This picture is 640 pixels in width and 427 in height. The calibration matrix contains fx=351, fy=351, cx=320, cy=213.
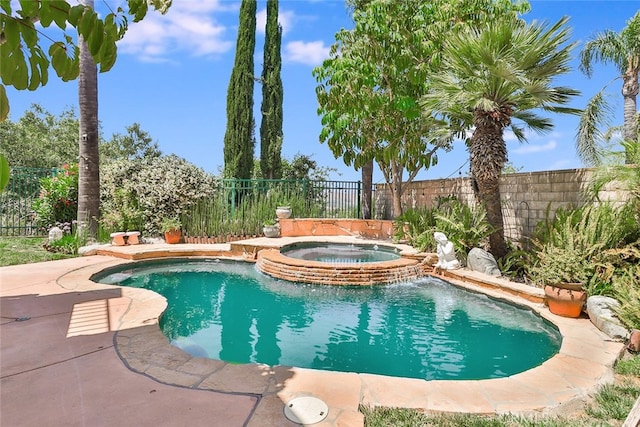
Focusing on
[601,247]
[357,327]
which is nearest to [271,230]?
[357,327]

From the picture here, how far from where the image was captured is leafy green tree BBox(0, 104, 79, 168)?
16.4m

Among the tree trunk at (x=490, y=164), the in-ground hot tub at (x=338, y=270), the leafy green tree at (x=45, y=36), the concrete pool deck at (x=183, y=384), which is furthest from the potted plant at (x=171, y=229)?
the leafy green tree at (x=45, y=36)

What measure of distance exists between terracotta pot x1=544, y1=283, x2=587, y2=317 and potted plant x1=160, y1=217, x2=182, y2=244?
868 cm

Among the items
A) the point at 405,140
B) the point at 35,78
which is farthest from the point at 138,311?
the point at 405,140

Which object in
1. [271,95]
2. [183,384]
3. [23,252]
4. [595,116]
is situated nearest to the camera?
[183,384]

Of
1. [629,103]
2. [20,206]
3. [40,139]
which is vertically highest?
[629,103]

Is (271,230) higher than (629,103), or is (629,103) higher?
(629,103)

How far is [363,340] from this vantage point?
3822 millimetres

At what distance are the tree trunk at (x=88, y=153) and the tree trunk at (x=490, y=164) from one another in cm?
870

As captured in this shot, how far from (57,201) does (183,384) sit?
989cm

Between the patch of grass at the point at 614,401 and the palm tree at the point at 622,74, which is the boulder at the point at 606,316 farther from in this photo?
the palm tree at the point at 622,74

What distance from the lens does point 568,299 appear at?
4.27 metres

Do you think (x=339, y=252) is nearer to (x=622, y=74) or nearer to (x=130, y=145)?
(x=622, y=74)

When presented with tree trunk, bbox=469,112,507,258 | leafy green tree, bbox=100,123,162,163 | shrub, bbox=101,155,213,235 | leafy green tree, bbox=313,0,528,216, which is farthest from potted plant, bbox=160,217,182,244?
leafy green tree, bbox=100,123,162,163
